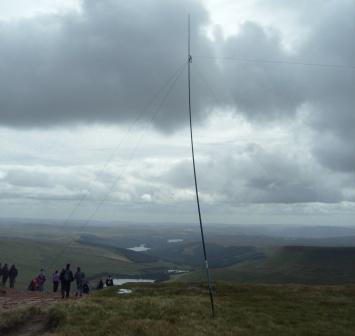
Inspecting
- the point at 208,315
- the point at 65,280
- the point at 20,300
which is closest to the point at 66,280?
the point at 65,280

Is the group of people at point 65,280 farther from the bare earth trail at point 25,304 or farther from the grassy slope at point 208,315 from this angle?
the grassy slope at point 208,315

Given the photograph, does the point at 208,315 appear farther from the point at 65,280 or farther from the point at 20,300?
A: the point at 20,300

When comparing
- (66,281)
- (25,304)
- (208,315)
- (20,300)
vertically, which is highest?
(66,281)

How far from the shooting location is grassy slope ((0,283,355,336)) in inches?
931

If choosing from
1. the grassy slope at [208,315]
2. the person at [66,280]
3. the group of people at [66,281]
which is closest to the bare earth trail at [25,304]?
the grassy slope at [208,315]

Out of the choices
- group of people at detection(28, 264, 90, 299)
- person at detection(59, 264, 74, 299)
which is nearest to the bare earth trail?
person at detection(59, 264, 74, 299)

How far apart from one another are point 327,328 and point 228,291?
1779 centimetres

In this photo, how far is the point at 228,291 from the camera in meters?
42.8

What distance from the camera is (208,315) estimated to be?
91.3ft

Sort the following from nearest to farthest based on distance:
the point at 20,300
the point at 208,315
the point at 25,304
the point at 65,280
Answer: the point at 208,315 → the point at 25,304 → the point at 20,300 → the point at 65,280

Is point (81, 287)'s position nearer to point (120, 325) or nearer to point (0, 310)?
point (0, 310)

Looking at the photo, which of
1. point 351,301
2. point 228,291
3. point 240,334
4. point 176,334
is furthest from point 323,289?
point 176,334

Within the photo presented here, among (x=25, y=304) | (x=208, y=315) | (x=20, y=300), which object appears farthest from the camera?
(x=20, y=300)

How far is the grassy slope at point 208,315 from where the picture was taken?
23.6 m
